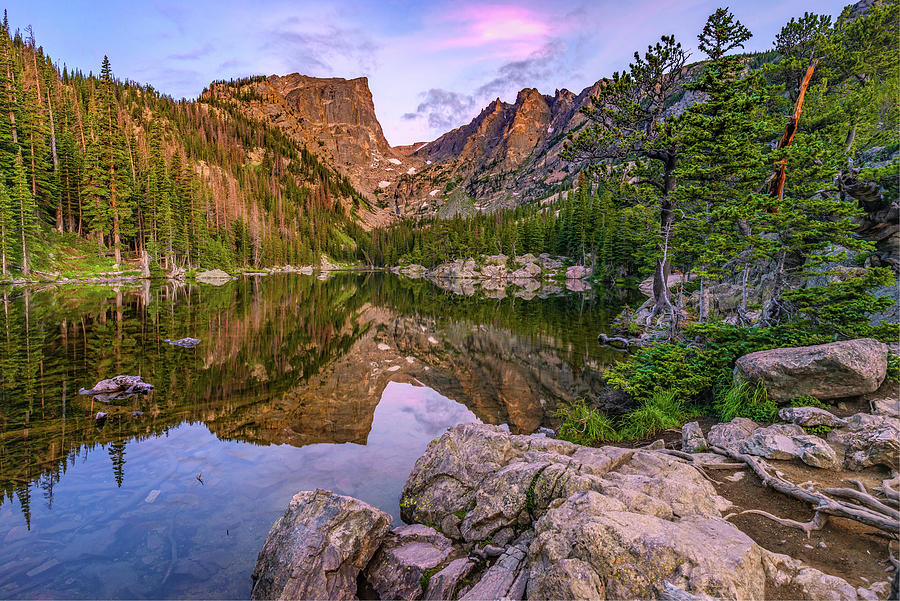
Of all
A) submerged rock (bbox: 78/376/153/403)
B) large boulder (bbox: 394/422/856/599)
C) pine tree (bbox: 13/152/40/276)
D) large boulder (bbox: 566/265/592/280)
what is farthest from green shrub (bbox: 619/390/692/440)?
large boulder (bbox: 566/265/592/280)

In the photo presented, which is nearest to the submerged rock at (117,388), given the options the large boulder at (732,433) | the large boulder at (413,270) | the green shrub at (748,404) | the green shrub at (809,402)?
the large boulder at (732,433)

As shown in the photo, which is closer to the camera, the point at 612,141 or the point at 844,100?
the point at 844,100

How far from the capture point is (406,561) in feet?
20.0

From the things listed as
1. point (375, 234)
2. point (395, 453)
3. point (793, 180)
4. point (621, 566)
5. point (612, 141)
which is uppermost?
point (375, 234)

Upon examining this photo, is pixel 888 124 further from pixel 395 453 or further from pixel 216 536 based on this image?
pixel 216 536

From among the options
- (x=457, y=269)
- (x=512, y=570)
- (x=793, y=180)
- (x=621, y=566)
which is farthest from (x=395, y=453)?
(x=457, y=269)

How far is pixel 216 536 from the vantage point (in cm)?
746

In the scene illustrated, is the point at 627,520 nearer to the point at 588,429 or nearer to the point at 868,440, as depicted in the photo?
the point at 868,440

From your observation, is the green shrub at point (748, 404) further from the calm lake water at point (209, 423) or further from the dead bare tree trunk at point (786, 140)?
the dead bare tree trunk at point (786, 140)

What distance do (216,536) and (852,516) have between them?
10459mm

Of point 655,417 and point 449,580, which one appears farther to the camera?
point 655,417

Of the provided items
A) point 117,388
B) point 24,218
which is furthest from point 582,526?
point 24,218

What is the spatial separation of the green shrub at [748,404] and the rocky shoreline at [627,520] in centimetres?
47

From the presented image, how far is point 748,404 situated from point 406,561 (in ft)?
29.3
